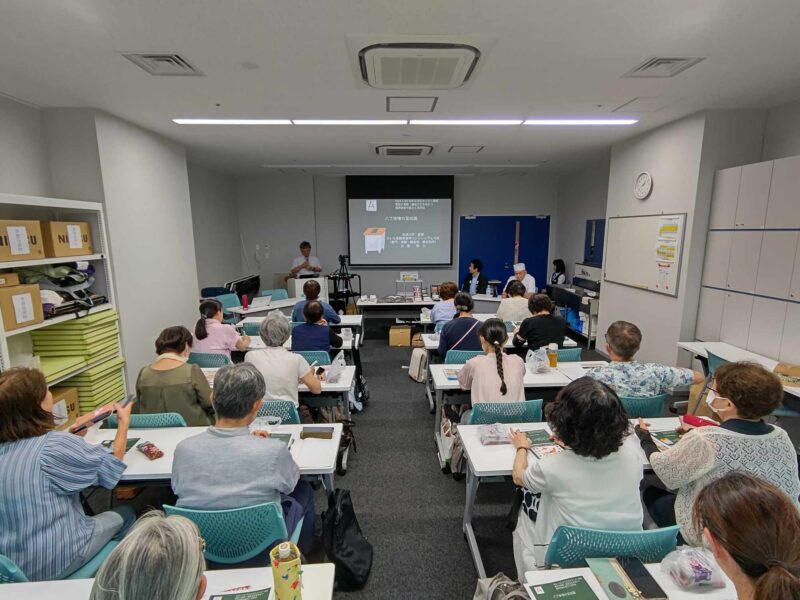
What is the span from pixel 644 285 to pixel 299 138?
4725mm

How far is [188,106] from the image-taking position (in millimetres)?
3691

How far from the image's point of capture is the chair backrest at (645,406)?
2.51 metres

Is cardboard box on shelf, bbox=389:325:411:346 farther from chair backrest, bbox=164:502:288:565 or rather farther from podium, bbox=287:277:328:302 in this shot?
chair backrest, bbox=164:502:288:565

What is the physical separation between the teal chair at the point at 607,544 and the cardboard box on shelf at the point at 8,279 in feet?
12.2

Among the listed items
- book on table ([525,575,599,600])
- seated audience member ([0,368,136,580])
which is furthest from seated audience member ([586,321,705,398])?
seated audience member ([0,368,136,580])

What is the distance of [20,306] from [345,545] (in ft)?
9.20

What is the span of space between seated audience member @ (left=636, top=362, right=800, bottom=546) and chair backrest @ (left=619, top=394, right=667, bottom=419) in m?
0.82

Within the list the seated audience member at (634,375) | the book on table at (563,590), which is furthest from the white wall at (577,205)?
the book on table at (563,590)

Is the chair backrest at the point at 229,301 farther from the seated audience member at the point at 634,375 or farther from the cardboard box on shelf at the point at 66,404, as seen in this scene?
the seated audience member at the point at 634,375

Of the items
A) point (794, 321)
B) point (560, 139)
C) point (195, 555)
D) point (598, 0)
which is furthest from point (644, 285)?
point (195, 555)

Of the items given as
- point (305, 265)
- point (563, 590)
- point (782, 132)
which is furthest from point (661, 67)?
point (305, 265)

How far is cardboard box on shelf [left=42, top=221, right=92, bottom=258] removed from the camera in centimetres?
309

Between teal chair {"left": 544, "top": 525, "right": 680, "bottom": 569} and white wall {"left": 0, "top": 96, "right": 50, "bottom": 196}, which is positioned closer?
teal chair {"left": 544, "top": 525, "right": 680, "bottom": 569}

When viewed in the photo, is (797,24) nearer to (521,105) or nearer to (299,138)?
(521,105)
